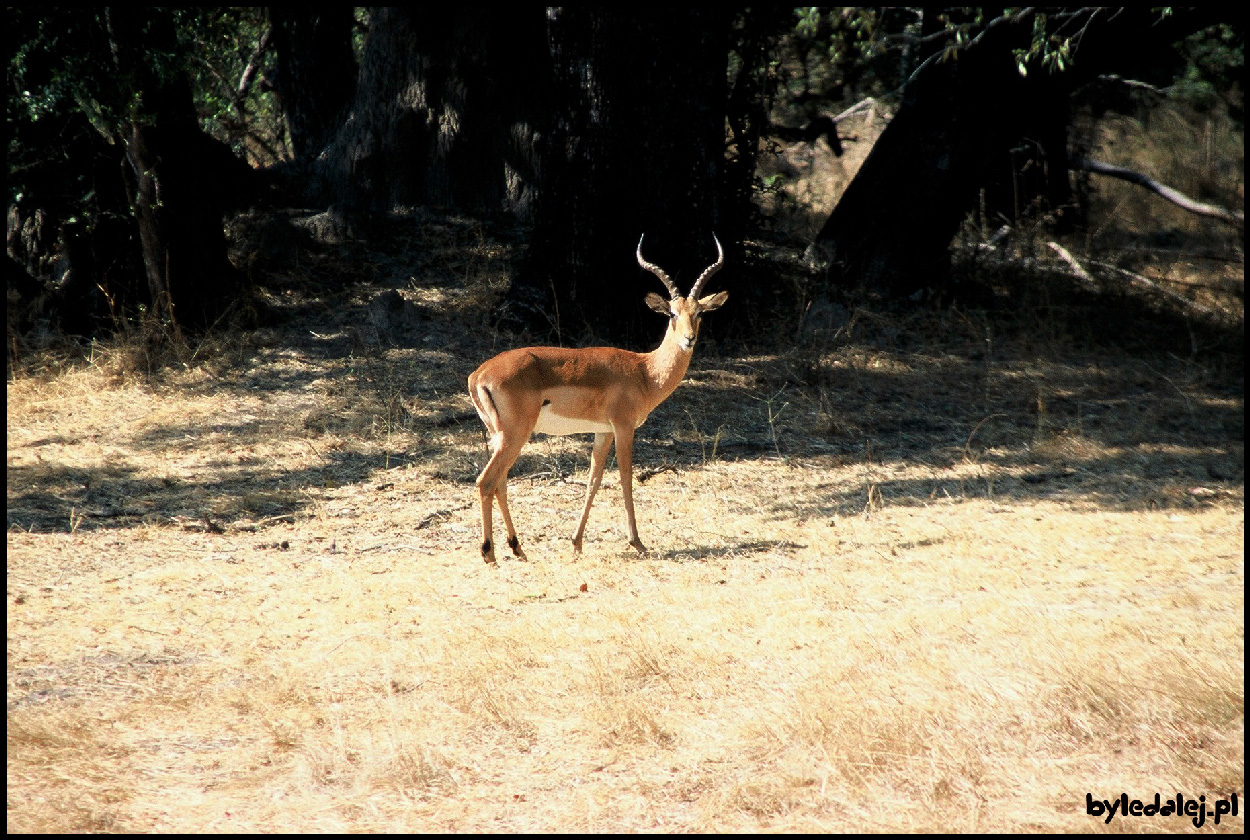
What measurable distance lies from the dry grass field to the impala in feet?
1.45

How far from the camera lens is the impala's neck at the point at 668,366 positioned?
6.88 metres

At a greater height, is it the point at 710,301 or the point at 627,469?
the point at 710,301

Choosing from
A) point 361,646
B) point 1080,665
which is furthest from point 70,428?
point 1080,665

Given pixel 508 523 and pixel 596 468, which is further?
pixel 596 468

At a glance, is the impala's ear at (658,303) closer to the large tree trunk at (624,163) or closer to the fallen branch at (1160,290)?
the large tree trunk at (624,163)

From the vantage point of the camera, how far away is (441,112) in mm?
13016

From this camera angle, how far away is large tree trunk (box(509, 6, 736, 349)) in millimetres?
10445

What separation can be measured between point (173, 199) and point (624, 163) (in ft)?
13.0

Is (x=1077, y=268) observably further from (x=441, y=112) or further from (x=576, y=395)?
(x=576, y=395)

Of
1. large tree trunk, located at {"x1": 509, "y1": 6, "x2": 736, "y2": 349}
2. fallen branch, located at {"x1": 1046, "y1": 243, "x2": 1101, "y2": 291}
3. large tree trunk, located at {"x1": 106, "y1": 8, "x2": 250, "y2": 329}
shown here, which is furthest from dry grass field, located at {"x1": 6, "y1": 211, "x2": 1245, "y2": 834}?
fallen branch, located at {"x1": 1046, "y1": 243, "x2": 1101, "y2": 291}

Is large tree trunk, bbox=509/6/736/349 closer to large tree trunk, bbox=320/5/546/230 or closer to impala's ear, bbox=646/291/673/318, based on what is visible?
large tree trunk, bbox=320/5/546/230

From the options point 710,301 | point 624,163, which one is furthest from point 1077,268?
point 710,301

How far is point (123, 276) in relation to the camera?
10.9 meters

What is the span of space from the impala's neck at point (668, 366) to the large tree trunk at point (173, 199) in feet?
16.8
